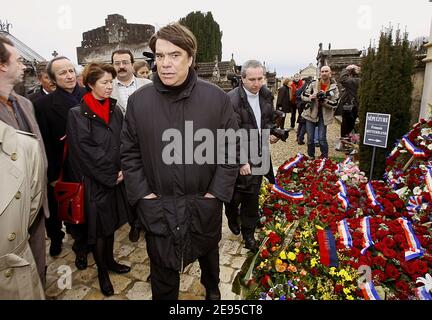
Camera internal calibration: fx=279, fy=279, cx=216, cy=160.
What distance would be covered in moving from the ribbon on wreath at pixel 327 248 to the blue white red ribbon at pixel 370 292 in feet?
1.08

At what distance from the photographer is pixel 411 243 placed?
3068mm

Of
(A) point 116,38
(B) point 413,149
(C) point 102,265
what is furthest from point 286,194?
(A) point 116,38

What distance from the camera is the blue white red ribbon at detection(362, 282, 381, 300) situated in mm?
2592

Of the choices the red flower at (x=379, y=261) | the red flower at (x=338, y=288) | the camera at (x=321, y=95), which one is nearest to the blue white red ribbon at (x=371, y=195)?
the red flower at (x=379, y=261)

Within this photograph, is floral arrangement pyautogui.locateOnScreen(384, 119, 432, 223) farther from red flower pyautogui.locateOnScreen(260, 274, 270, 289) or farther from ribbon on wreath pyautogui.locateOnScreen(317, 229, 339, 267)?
red flower pyautogui.locateOnScreen(260, 274, 270, 289)

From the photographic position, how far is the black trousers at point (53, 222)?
141 inches

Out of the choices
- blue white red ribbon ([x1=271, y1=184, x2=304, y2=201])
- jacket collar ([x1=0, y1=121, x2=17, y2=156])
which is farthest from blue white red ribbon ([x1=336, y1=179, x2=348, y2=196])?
jacket collar ([x1=0, y1=121, x2=17, y2=156])

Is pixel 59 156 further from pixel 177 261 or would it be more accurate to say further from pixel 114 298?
pixel 177 261

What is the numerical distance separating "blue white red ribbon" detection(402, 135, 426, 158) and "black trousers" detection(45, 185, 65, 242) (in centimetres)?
510

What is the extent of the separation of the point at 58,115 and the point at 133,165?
5.67 feet

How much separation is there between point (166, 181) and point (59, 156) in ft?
6.71

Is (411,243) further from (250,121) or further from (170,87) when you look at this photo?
(170,87)

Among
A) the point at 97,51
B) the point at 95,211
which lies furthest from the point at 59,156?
the point at 97,51

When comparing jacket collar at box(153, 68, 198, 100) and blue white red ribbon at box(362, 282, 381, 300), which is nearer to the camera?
jacket collar at box(153, 68, 198, 100)
